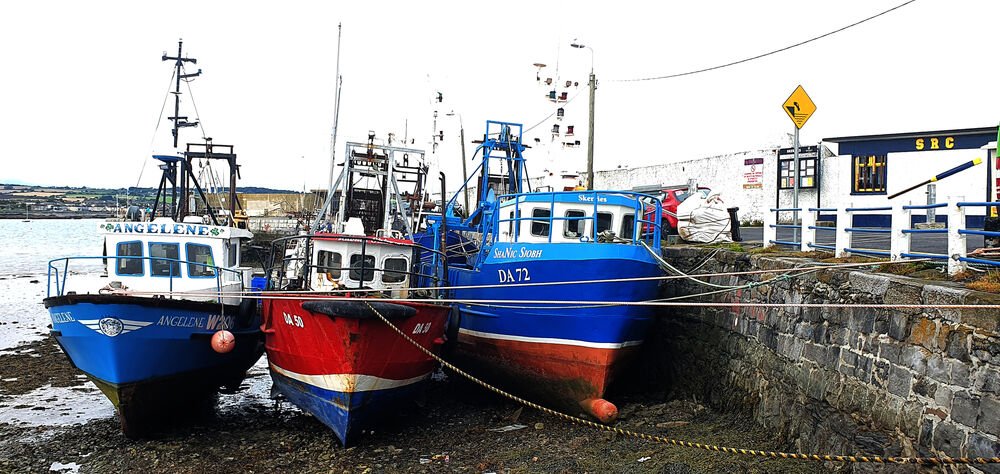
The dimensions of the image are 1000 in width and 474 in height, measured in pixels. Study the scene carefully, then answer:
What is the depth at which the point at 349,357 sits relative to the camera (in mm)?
9055

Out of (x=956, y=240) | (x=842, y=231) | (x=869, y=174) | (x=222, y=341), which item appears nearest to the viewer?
(x=956, y=240)

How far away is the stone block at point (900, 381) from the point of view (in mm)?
5781

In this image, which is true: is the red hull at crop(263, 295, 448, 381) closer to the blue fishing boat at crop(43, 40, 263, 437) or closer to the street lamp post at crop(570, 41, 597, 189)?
the blue fishing boat at crop(43, 40, 263, 437)

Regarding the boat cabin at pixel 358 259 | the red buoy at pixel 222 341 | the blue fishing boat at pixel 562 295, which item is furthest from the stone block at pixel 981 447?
the red buoy at pixel 222 341

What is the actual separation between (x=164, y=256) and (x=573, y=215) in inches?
249

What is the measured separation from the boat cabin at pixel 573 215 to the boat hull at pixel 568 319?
0.56 meters

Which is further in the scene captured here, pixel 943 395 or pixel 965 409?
pixel 943 395

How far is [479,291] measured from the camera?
1209 centimetres

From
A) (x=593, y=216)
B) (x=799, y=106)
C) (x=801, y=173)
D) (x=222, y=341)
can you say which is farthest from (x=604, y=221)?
(x=801, y=173)

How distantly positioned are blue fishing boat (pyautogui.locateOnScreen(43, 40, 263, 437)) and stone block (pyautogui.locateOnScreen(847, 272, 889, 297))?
7.09 m

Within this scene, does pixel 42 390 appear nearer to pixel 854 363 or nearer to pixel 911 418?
pixel 854 363

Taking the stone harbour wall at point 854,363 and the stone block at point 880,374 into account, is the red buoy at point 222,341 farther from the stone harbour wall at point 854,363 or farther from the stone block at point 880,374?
the stone block at point 880,374

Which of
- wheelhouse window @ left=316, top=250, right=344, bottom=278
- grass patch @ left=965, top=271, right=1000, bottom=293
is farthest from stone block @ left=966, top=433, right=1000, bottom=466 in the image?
wheelhouse window @ left=316, top=250, right=344, bottom=278

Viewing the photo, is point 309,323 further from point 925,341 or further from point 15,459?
point 925,341
